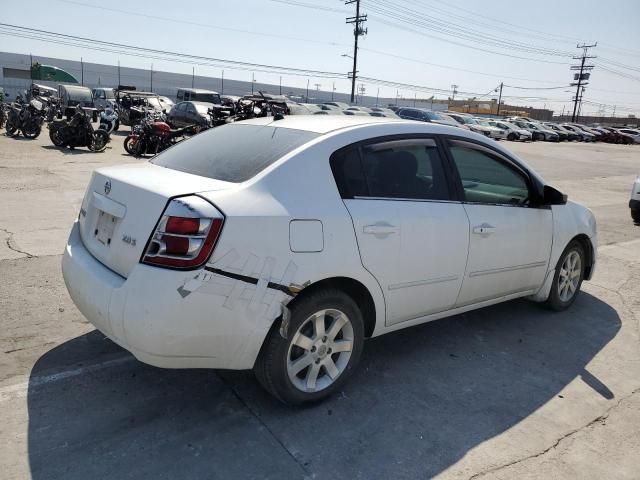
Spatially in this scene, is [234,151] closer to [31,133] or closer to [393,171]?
[393,171]

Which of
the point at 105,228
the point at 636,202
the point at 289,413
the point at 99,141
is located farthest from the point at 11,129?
the point at 289,413

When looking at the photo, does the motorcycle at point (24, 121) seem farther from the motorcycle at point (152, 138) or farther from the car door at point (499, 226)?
the car door at point (499, 226)

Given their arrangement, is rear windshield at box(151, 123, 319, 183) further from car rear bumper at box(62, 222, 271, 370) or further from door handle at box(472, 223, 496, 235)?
door handle at box(472, 223, 496, 235)

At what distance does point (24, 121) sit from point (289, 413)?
2017 centimetres

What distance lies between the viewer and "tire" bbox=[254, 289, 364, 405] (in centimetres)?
285

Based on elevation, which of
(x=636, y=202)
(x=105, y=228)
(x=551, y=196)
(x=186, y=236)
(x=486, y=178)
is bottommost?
(x=636, y=202)

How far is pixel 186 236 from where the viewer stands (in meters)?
2.56

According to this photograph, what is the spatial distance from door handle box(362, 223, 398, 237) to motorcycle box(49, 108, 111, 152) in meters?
15.5

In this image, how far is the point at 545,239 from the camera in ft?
14.3

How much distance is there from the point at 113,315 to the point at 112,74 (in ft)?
261

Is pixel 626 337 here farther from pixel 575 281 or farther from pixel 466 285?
pixel 466 285

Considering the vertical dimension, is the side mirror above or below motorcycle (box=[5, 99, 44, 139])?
above

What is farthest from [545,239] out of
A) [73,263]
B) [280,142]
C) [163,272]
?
[73,263]

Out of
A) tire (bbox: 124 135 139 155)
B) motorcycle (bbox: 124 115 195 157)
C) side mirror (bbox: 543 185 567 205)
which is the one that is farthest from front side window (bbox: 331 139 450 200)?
tire (bbox: 124 135 139 155)
